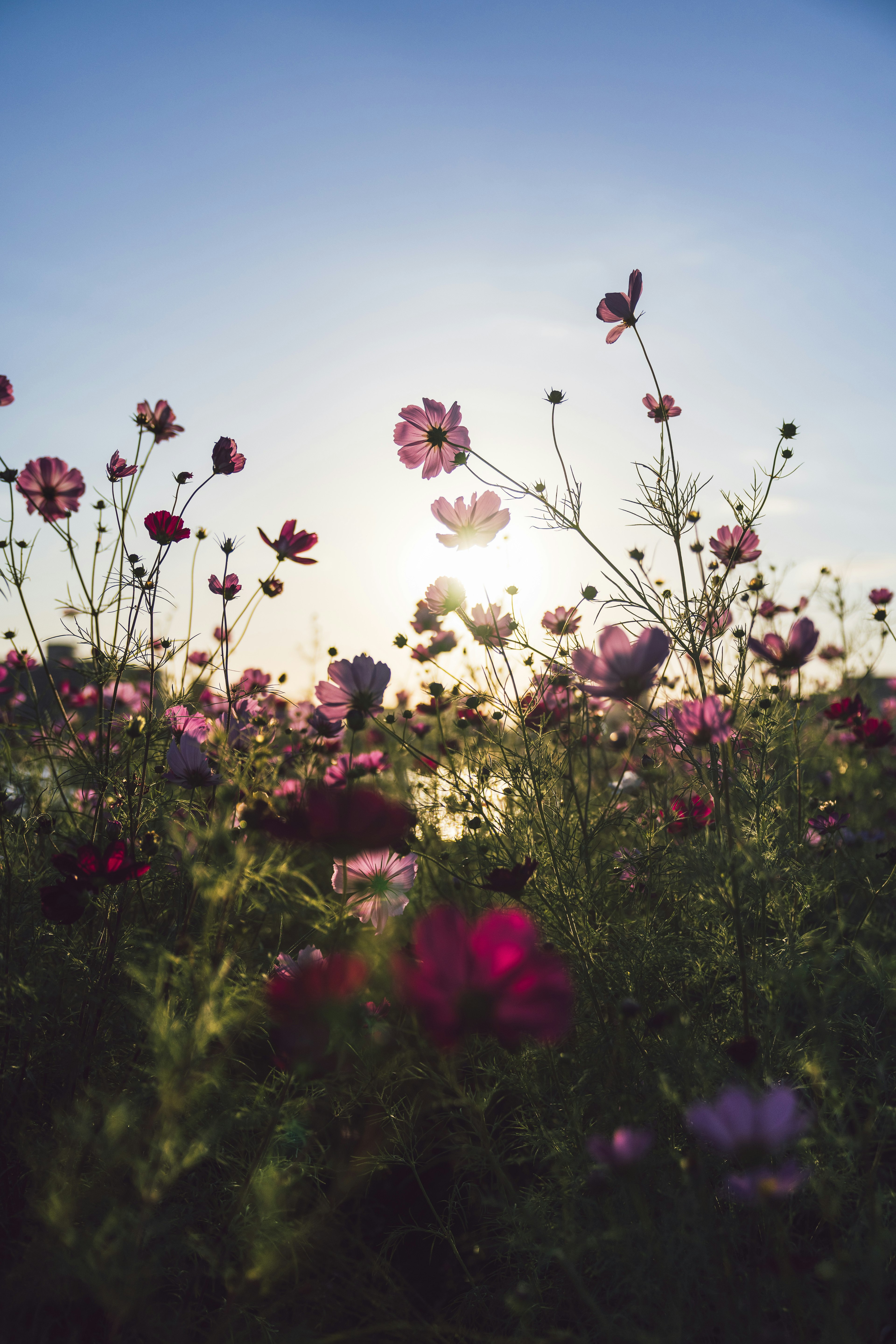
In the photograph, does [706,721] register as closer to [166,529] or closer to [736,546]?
[736,546]

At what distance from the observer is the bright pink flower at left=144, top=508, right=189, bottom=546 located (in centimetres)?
150

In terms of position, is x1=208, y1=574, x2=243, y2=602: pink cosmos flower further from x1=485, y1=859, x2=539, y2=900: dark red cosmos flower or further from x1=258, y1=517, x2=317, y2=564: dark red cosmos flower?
x1=485, y1=859, x2=539, y2=900: dark red cosmos flower

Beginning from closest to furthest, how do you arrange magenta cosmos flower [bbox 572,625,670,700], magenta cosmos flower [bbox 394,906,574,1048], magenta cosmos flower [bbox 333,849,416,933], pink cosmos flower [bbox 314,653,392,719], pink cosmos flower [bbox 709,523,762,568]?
1. magenta cosmos flower [bbox 394,906,574,1048]
2. magenta cosmos flower [bbox 572,625,670,700]
3. magenta cosmos flower [bbox 333,849,416,933]
4. pink cosmos flower [bbox 314,653,392,719]
5. pink cosmos flower [bbox 709,523,762,568]

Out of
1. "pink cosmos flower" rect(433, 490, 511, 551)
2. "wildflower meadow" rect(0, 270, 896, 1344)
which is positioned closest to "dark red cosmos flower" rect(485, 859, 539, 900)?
"wildflower meadow" rect(0, 270, 896, 1344)

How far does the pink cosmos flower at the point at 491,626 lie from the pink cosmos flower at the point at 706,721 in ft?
1.38

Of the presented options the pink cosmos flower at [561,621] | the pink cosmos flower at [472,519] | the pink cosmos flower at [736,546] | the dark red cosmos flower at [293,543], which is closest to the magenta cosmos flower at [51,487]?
the dark red cosmos flower at [293,543]

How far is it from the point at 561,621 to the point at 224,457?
0.84 m

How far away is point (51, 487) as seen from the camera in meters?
1.51

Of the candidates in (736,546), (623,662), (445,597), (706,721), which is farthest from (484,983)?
(736,546)

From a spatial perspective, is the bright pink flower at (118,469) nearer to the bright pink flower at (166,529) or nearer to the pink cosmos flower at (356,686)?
the bright pink flower at (166,529)

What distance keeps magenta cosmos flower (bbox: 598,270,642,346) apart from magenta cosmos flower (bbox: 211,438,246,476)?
33.4 inches

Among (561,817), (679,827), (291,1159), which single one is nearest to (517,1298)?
(291,1159)

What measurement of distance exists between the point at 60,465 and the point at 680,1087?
1671 millimetres

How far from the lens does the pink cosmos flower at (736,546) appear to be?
1466 millimetres
